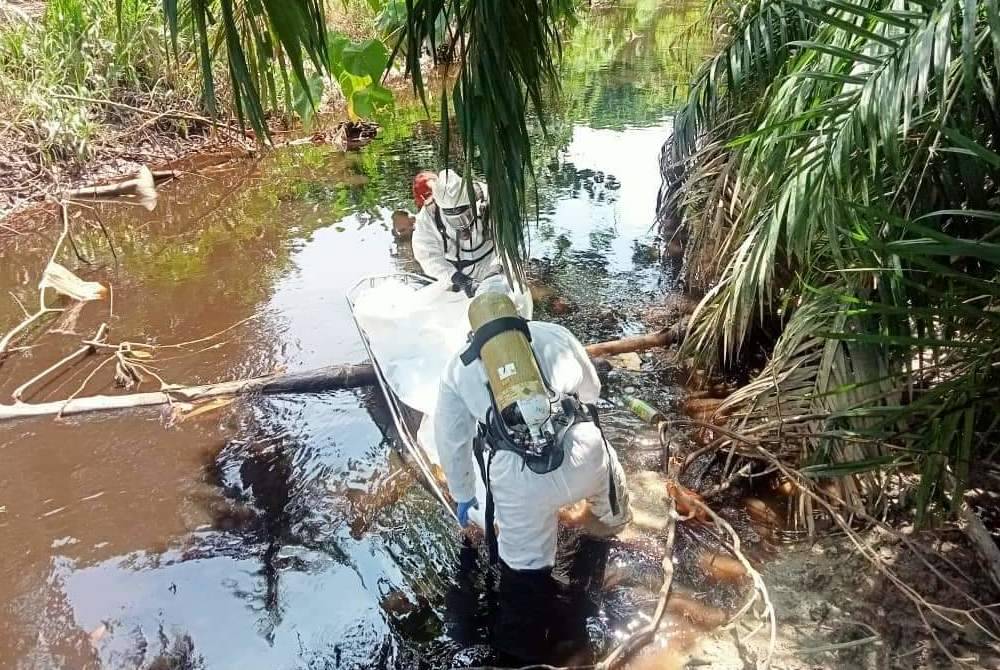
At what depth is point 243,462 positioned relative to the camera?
429cm

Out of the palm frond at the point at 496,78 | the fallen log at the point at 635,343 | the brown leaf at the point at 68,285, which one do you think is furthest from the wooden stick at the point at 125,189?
the palm frond at the point at 496,78

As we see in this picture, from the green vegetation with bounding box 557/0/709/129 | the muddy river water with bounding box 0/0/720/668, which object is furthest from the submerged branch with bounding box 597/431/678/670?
the green vegetation with bounding box 557/0/709/129

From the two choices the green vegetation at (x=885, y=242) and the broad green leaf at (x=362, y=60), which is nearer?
the green vegetation at (x=885, y=242)

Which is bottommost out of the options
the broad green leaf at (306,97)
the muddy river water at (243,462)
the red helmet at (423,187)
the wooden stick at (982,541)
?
the muddy river water at (243,462)

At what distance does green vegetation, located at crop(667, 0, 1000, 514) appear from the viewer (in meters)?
1.95

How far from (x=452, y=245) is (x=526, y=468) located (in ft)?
6.97

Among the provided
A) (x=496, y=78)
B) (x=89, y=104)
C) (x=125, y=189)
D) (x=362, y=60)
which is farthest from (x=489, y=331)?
(x=89, y=104)

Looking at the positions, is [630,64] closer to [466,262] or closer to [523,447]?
[466,262]

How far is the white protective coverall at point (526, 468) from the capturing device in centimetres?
267

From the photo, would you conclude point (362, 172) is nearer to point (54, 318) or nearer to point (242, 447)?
point (54, 318)

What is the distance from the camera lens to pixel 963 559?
9.09 ft

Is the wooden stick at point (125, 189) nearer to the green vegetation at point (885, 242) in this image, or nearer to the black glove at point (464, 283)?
the black glove at point (464, 283)

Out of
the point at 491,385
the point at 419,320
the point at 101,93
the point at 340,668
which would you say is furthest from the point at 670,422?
the point at 101,93

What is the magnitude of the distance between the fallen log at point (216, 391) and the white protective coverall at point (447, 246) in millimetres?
807
